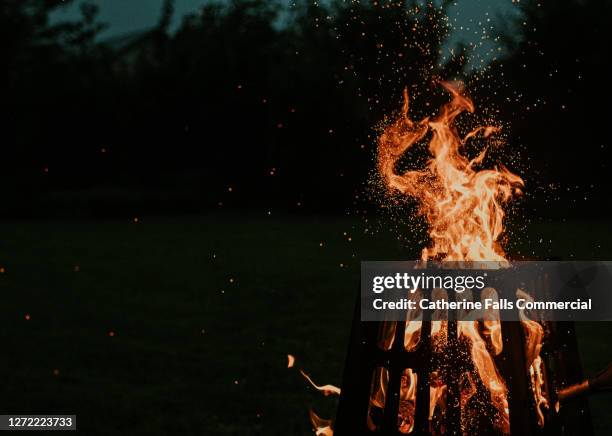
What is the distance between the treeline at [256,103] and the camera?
1060 cm

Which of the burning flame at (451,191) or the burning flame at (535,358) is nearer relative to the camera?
the burning flame at (535,358)

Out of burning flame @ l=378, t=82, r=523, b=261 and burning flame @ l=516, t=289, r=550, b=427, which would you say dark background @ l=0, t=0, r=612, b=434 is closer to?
burning flame @ l=378, t=82, r=523, b=261

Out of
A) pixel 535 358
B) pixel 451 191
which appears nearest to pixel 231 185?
pixel 451 191

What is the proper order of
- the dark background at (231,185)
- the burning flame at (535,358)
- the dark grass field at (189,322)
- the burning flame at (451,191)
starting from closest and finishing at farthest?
1. the burning flame at (535,358)
2. the burning flame at (451,191)
3. the dark grass field at (189,322)
4. the dark background at (231,185)

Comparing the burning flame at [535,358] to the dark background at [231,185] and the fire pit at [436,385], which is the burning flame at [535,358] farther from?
the dark background at [231,185]

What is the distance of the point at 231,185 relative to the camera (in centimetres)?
1409

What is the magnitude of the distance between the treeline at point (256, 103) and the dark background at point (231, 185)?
0.04 metres

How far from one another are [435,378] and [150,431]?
1.96 metres

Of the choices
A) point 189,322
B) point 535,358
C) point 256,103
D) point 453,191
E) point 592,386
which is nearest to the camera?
point 592,386

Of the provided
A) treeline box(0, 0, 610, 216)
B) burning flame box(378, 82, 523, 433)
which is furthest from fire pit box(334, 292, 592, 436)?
treeline box(0, 0, 610, 216)

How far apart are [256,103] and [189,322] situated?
27.6 feet

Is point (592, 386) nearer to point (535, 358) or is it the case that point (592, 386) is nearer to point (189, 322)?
point (535, 358)

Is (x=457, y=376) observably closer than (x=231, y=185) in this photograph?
Yes

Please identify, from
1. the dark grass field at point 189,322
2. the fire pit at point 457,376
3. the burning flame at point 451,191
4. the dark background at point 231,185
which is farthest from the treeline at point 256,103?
the fire pit at point 457,376
